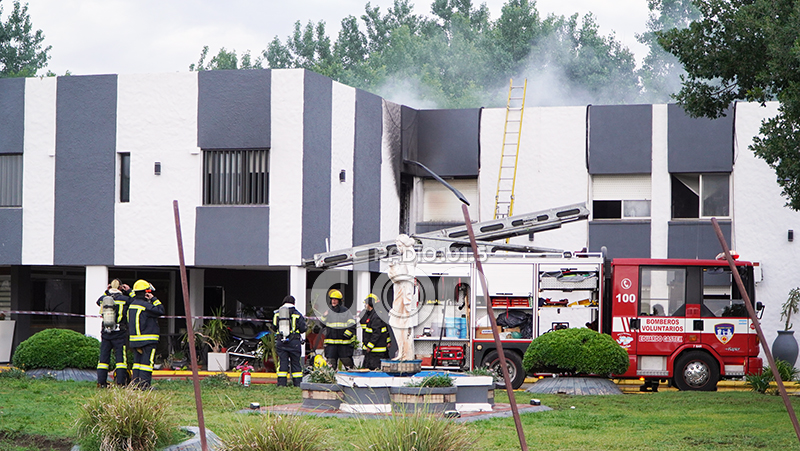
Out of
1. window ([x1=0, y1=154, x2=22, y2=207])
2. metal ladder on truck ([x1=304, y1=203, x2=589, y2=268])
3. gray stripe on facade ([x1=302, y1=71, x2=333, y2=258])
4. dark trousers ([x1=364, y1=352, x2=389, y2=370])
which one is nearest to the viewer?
dark trousers ([x1=364, y1=352, x2=389, y2=370])

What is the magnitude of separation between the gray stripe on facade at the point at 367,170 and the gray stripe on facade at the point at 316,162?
50.8 inches

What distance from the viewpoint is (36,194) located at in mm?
22844

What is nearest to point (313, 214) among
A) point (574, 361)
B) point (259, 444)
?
point (574, 361)

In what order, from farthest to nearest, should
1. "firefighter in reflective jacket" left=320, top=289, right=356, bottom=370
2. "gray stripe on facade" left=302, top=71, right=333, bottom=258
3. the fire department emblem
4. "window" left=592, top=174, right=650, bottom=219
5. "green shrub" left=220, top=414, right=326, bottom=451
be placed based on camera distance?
"window" left=592, top=174, right=650, bottom=219 < "gray stripe on facade" left=302, top=71, right=333, bottom=258 < the fire department emblem < "firefighter in reflective jacket" left=320, top=289, right=356, bottom=370 < "green shrub" left=220, top=414, right=326, bottom=451

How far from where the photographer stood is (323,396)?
1427cm

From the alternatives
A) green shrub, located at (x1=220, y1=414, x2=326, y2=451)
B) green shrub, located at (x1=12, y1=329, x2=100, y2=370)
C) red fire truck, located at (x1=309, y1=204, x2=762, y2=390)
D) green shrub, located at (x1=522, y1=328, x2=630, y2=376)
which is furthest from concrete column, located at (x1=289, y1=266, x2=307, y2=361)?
green shrub, located at (x1=220, y1=414, x2=326, y2=451)

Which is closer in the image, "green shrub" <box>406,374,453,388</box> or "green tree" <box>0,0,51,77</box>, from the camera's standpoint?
"green shrub" <box>406,374,453,388</box>

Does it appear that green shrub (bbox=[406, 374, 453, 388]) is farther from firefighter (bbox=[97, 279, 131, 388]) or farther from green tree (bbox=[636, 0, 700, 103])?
green tree (bbox=[636, 0, 700, 103])

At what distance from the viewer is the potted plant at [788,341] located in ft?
71.7

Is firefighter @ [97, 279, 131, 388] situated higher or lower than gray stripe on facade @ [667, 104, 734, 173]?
lower

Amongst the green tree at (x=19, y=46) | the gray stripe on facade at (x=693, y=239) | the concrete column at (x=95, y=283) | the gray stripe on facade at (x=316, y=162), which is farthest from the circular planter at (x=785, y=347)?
the green tree at (x=19, y=46)

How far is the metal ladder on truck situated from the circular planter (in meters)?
5.71

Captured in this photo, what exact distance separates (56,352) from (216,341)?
453 cm

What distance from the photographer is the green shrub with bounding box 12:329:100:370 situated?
738 inches
